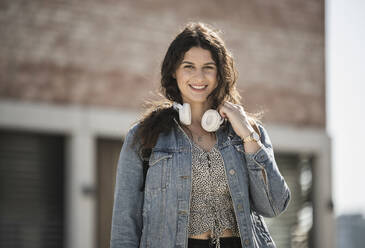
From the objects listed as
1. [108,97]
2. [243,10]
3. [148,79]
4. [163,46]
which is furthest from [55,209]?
[243,10]

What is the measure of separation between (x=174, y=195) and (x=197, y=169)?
21 cm

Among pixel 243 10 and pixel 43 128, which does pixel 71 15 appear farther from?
pixel 243 10

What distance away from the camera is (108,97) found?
9.23 meters

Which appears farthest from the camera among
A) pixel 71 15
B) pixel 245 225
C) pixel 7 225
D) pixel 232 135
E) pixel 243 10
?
pixel 243 10

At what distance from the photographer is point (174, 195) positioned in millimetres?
3365

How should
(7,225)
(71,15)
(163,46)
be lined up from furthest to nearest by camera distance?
(163,46) < (71,15) < (7,225)

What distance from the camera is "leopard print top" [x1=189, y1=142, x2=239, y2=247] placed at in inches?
132

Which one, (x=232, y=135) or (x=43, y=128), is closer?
(x=232, y=135)

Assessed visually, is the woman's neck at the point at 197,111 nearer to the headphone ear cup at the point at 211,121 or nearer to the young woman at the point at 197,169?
the young woman at the point at 197,169

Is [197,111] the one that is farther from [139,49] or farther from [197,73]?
[139,49]

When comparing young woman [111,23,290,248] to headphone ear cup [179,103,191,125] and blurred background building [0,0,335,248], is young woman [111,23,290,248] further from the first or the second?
blurred background building [0,0,335,248]

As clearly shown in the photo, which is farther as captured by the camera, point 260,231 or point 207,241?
point 260,231

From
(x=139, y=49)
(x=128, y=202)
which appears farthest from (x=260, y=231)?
(x=139, y=49)

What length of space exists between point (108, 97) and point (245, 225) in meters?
6.14
